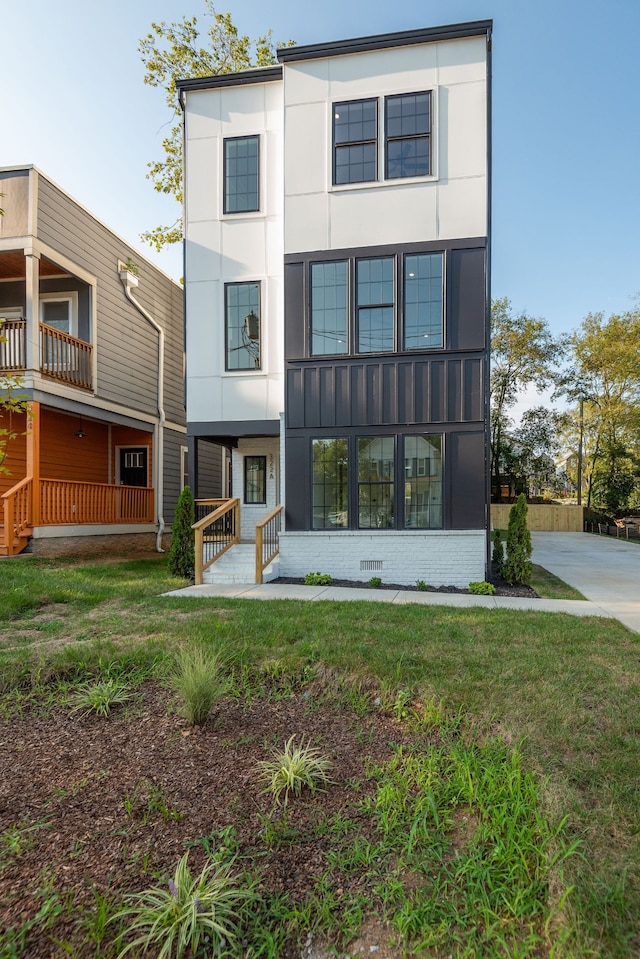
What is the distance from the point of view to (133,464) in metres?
14.1

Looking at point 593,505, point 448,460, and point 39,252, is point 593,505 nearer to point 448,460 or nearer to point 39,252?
point 448,460

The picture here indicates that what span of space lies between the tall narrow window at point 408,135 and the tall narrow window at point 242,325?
299 centimetres

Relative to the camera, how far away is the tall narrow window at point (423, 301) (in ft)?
27.1

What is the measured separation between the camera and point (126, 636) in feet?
15.4

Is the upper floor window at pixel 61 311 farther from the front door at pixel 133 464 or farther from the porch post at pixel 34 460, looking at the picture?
the front door at pixel 133 464

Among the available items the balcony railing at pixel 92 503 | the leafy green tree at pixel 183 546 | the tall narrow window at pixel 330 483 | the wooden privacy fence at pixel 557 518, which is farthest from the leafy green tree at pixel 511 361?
the leafy green tree at pixel 183 546

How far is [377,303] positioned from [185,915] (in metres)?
8.14

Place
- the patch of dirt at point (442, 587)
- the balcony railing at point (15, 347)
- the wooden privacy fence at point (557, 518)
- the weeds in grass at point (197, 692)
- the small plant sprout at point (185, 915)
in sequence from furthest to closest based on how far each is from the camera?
the wooden privacy fence at point (557, 518), the balcony railing at point (15, 347), the patch of dirt at point (442, 587), the weeds in grass at point (197, 692), the small plant sprout at point (185, 915)

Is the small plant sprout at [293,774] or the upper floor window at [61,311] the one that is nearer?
the small plant sprout at [293,774]

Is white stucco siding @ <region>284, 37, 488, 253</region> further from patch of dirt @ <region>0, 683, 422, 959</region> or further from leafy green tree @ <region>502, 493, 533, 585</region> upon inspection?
patch of dirt @ <region>0, 683, 422, 959</region>

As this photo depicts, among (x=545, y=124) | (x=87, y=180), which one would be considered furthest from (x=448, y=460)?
(x=87, y=180)

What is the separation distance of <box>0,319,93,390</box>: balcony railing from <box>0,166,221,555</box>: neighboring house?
0.09ft

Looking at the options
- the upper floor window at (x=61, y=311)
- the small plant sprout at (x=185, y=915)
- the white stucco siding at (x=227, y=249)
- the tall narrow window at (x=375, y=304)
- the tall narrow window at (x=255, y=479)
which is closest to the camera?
the small plant sprout at (x=185, y=915)

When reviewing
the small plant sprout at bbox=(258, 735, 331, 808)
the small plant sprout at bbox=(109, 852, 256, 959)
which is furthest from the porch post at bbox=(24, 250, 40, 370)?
the small plant sprout at bbox=(109, 852, 256, 959)
